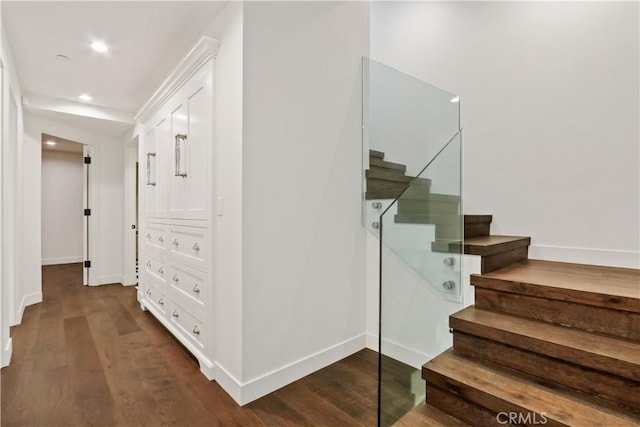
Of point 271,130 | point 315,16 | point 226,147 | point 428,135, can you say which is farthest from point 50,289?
point 428,135

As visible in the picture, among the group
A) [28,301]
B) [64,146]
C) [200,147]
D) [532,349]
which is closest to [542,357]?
[532,349]

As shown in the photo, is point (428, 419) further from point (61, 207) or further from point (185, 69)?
point (61, 207)

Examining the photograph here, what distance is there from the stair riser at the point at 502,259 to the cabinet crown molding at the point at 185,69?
2329 mm

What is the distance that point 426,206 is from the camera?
191cm

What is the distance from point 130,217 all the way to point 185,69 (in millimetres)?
3351

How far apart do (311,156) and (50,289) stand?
4939 millimetres

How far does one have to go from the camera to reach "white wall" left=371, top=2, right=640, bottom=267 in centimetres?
228

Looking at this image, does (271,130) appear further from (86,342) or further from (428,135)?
(86,342)

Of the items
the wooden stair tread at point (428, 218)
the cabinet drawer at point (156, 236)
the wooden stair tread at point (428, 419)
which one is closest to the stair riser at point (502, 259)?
the wooden stair tread at point (428, 218)

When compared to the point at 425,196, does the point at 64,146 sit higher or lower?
higher

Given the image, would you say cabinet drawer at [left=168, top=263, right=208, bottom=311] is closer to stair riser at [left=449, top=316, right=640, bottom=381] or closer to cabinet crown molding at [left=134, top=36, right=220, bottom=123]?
cabinet crown molding at [left=134, top=36, right=220, bottom=123]

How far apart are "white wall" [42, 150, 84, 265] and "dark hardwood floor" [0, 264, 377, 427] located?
15.9 feet

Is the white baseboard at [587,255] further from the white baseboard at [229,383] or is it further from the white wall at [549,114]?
the white baseboard at [229,383]

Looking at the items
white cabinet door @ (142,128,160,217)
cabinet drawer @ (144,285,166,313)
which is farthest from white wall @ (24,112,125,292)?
cabinet drawer @ (144,285,166,313)
